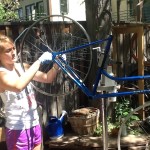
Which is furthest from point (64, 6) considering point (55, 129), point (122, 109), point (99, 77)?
point (99, 77)

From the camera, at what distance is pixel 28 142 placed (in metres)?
2.73

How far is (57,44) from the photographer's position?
439 centimetres

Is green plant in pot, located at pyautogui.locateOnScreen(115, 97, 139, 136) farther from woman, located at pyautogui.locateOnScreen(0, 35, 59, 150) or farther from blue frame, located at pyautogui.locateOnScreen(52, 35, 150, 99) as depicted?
woman, located at pyautogui.locateOnScreen(0, 35, 59, 150)

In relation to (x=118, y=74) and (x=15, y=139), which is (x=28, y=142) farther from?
(x=118, y=74)

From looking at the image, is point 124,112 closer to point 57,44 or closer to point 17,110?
point 57,44

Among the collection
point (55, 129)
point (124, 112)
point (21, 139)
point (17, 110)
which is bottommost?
point (55, 129)

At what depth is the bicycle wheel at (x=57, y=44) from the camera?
4168 mm

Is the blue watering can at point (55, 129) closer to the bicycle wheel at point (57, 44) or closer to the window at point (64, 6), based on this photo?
the bicycle wheel at point (57, 44)

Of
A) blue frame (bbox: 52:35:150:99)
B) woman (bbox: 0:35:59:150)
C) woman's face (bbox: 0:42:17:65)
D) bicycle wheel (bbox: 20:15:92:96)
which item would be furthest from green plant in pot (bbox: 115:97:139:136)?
woman's face (bbox: 0:42:17:65)

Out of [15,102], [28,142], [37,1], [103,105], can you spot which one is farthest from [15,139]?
[37,1]

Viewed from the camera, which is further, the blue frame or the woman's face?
the blue frame

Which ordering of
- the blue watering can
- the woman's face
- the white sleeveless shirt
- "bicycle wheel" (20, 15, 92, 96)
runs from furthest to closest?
1. the blue watering can
2. "bicycle wheel" (20, 15, 92, 96)
3. the white sleeveless shirt
4. the woman's face

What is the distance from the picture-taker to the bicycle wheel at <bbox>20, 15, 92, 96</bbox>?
4.17 metres

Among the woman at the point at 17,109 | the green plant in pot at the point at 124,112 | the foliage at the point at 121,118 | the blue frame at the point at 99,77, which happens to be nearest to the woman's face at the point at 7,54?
the woman at the point at 17,109
